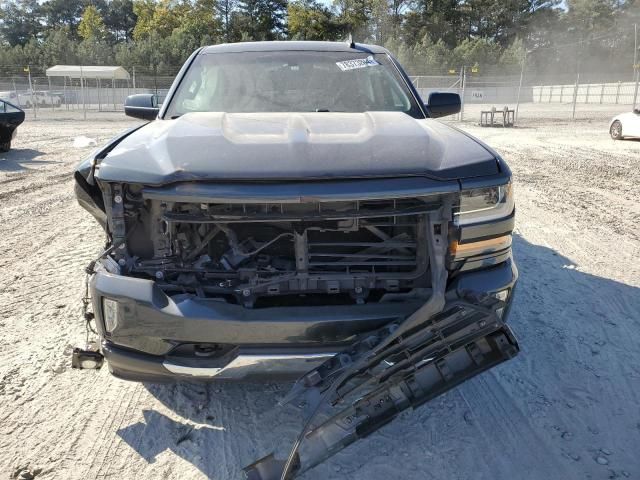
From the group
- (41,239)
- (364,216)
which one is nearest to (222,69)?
(364,216)

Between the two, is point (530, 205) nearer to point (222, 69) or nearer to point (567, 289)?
point (567, 289)

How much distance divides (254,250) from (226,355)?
0.56m

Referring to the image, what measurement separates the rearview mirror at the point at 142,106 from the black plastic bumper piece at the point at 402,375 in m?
2.82

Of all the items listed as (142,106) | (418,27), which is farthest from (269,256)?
(418,27)

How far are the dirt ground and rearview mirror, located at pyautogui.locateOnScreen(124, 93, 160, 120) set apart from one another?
1471 mm

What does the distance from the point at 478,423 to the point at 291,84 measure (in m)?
2.54

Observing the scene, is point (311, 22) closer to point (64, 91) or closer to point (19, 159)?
point (64, 91)

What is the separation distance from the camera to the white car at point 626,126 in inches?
530

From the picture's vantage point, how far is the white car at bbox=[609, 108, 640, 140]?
13.5 m

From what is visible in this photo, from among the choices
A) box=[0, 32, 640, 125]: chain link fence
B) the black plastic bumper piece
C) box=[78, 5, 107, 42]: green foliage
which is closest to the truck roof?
the black plastic bumper piece

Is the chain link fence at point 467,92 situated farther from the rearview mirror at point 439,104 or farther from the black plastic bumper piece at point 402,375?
the black plastic bumper piece at point 402,375

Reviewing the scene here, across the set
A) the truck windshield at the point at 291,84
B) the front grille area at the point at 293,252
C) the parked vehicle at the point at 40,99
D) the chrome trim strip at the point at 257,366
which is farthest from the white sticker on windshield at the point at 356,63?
the parked vehicle at the point at 40,99

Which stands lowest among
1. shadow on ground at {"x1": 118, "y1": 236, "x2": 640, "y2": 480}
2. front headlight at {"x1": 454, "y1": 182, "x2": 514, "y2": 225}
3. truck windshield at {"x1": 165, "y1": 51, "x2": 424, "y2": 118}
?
shadow on ground at {"x1": 118, "y1": 236, "x2": 640, "y2": 480}

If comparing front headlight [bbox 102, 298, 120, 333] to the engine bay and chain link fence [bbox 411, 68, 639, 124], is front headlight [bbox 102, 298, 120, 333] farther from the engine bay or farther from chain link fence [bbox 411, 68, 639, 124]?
chain link fence [bbox 411, 68, 639, 124]
